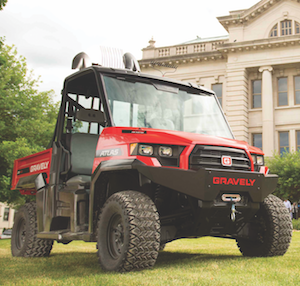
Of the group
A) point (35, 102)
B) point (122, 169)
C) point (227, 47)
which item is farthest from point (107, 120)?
point (227, 47)

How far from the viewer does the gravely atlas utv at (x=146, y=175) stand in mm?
5184

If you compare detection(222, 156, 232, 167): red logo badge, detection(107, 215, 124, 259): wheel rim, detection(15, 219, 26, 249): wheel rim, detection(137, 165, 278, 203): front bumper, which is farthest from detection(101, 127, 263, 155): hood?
detection(15, 219, 26, 249): wheel rim

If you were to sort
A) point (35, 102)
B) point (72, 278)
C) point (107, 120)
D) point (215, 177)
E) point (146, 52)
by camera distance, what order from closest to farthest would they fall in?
point (72, 278) → point (215, 177) → point (107, 120) → point (35, 102) → point (146, 52)

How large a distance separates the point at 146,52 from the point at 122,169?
34.9m

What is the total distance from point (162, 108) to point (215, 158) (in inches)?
52.2

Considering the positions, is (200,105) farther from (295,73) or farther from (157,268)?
(295,73)

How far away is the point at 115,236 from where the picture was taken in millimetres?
5387

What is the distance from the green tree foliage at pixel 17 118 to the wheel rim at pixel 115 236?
58.1 feet

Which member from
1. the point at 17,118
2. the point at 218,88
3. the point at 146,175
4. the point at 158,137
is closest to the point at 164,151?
the point at 158,137

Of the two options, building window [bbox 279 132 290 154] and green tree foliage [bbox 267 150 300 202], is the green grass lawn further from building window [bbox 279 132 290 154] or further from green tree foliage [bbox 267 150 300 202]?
building window [bbox 279 132 290 154]

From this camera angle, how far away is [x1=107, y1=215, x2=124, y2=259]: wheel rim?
17.3ft

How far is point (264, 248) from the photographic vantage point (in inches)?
259

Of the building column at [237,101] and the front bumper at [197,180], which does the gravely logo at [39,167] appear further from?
the building column at [237,101]

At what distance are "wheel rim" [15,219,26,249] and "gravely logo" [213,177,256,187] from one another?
455 cm
